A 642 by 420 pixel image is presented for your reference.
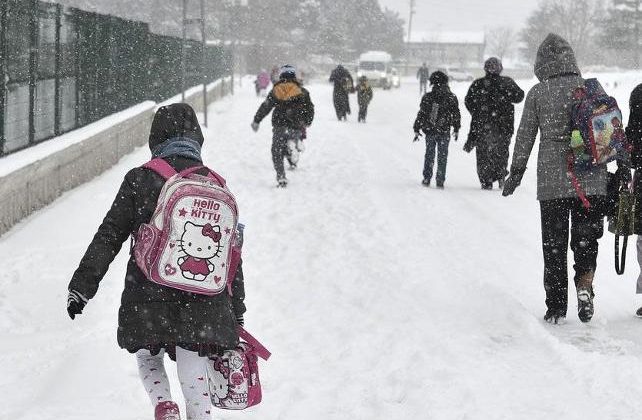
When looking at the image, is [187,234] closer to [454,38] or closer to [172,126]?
[172,126]

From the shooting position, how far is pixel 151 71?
20766 mm

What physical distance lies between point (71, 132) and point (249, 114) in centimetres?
1685

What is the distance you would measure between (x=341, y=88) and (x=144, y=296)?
79.2 ft

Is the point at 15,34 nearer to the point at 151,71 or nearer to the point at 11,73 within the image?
the point at 11,73

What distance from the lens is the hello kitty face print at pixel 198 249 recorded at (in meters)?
3.57

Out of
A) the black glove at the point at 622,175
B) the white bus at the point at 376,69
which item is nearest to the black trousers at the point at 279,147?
the black glove at the point at 622,175

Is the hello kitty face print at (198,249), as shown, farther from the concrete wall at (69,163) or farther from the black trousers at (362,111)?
the black trousers at (362,111)

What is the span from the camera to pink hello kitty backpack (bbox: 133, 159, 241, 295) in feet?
11.6

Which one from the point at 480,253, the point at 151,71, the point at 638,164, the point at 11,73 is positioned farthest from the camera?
the point at 151,71

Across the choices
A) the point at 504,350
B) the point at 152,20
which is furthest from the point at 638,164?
the point at 152,20

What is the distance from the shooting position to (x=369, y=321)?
21.7 feet

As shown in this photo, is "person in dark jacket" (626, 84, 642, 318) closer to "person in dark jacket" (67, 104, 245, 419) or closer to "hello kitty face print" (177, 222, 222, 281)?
"person in dark jacket" (67, 104, 245, 419)

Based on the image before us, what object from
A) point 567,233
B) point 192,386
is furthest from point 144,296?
point 567,233

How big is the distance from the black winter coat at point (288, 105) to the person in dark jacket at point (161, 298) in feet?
30.1
